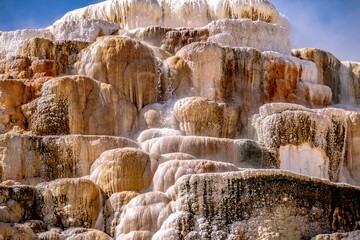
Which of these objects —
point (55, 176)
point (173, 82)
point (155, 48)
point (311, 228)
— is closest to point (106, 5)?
point (155, 48)

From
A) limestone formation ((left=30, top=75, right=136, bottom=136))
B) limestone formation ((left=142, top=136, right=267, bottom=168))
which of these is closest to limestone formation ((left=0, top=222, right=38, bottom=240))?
limestone formation ((left=142, top=136, right=267, bottom=168))

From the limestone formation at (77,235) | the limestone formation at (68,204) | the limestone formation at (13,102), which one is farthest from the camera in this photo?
the limestone formation at (13,102)

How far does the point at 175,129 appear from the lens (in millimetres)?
20391

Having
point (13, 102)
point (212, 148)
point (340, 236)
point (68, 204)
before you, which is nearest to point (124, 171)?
point (68, 204)

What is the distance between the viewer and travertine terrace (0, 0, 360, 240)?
46.6ft

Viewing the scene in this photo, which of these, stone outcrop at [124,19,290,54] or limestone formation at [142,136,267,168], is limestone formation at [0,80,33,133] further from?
stone outcrop at [124,19,290,54]

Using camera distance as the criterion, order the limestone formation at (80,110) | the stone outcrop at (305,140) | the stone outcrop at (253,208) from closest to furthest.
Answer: the stone outcrop at (253,208) < the stone outcrop at (305,140) < the limestone formation at (80,110)

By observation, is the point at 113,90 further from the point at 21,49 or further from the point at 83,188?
the point at 83,188

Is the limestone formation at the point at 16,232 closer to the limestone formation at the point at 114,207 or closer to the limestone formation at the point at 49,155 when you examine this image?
the limestone formation at the point at 114,207

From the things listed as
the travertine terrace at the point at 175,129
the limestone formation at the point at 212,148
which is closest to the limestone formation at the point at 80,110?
the travertine terrace at the point at 175,129

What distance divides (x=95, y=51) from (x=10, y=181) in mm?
6385

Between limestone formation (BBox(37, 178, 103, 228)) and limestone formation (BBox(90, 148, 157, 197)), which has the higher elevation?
limestone formation (BBox(90, 148, 157, 197))

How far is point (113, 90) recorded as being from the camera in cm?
2108

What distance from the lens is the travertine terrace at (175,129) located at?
14203 millimetres
